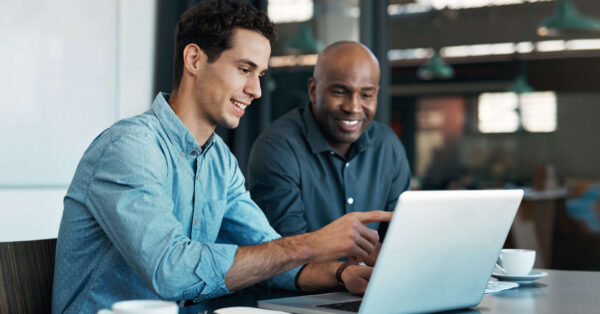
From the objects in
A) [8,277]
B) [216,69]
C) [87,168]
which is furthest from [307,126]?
[8,277]

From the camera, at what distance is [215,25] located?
5.21 ft

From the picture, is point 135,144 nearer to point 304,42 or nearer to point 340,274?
point 340,274

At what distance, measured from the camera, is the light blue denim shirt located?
126cm

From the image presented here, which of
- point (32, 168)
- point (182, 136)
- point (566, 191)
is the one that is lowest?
point (566, 191)

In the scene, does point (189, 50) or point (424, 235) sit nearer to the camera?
point (424, 235)

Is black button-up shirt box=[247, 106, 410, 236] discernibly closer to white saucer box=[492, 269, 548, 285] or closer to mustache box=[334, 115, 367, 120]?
mustache box=[334, 115, 367, 120]

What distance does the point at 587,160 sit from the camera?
5211 mm

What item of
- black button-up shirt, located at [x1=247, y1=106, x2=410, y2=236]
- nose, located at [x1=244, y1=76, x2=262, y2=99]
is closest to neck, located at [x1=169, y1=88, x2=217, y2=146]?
nose, located at [x1=244, y1=76, x2=262, y2=99]

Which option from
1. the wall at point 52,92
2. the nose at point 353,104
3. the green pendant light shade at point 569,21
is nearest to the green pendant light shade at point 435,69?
the green pendant light shade at point 569,21

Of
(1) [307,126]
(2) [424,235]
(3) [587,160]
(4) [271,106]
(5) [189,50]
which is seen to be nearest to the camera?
(2) [424,235]

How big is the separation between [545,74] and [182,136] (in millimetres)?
4854

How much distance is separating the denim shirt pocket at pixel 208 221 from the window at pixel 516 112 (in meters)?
4.49

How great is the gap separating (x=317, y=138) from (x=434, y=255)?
1.34 meters

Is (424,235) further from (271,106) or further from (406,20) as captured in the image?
Answer: (406,20)
